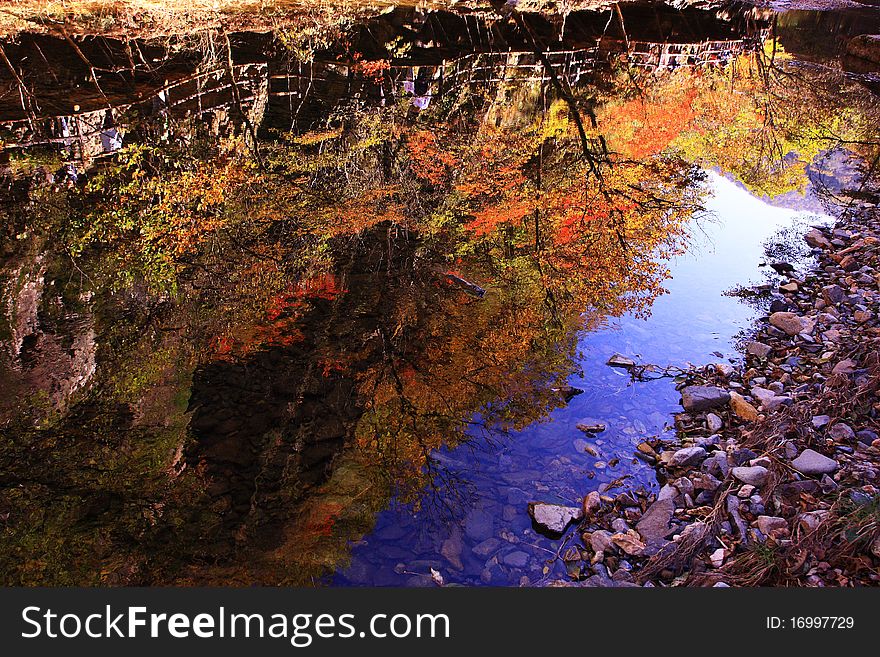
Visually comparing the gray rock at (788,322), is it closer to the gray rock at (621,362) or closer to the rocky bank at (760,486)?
the rocky bank at (760,486)

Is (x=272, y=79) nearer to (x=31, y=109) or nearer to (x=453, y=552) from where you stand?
(x=31, y=109)

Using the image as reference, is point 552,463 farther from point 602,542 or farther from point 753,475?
point 753,475

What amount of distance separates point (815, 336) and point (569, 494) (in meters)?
4.13

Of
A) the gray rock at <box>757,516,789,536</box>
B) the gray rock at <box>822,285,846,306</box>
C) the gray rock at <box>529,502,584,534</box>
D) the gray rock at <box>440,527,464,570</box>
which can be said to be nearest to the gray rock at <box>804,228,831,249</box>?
the gray rock at <box>822,285,846,306</box>

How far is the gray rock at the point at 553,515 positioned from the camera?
16.4 ft

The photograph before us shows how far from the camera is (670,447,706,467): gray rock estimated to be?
5.50 m

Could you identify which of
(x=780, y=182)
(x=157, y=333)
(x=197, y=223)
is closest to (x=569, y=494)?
(x=157, y=333)

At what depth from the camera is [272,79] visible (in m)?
14.6

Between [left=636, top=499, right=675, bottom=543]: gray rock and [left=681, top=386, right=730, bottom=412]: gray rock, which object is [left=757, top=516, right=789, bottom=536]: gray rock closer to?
[left=636, top=499, right=675, bottom=543]: gray rock

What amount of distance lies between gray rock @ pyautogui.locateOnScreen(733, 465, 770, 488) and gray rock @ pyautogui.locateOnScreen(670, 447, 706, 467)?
46cm

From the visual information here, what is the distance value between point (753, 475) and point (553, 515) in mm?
1734

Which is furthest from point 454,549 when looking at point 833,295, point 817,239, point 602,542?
point 817,239

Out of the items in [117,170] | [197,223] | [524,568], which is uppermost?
[117,170]

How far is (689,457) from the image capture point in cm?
551
